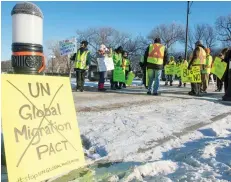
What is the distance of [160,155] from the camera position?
3.27m

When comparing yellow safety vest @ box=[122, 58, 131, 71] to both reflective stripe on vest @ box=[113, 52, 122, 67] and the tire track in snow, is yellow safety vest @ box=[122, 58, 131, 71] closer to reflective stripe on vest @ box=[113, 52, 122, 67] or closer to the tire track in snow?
reflective stripe on vest @ box=[113, 52, 122, 67]

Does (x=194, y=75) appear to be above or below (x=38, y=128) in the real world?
above

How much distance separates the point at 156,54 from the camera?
1020 centimetres

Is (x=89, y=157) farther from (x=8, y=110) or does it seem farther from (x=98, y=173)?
(x=8, y=110)

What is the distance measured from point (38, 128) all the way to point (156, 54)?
26.2 feet

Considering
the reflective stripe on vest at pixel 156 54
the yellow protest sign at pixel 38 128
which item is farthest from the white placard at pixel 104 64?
the yellow protest sign at pixel 38 128

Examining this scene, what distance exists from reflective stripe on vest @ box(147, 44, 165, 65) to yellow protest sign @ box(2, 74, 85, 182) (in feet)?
24.3

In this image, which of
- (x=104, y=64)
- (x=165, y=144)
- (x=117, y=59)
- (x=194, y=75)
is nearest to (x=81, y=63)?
(x=104, y=64)

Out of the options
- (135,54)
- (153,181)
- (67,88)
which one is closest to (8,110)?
(67,88)

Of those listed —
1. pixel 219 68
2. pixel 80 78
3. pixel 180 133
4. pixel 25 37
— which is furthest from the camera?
pixel 219 68

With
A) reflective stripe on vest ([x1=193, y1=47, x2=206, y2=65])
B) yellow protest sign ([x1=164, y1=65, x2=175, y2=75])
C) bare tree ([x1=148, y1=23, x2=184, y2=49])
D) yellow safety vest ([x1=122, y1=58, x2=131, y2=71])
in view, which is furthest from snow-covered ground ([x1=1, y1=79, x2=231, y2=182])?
bare tree ([x1=148, y1=23, x2=184, y2=49])

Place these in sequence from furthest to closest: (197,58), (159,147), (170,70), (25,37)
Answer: (170,70), (197,58), (159,147), (25,37)

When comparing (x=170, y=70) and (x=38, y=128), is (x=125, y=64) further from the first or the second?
(x=38, y=128)

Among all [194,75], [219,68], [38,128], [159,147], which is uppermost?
[219,68]
